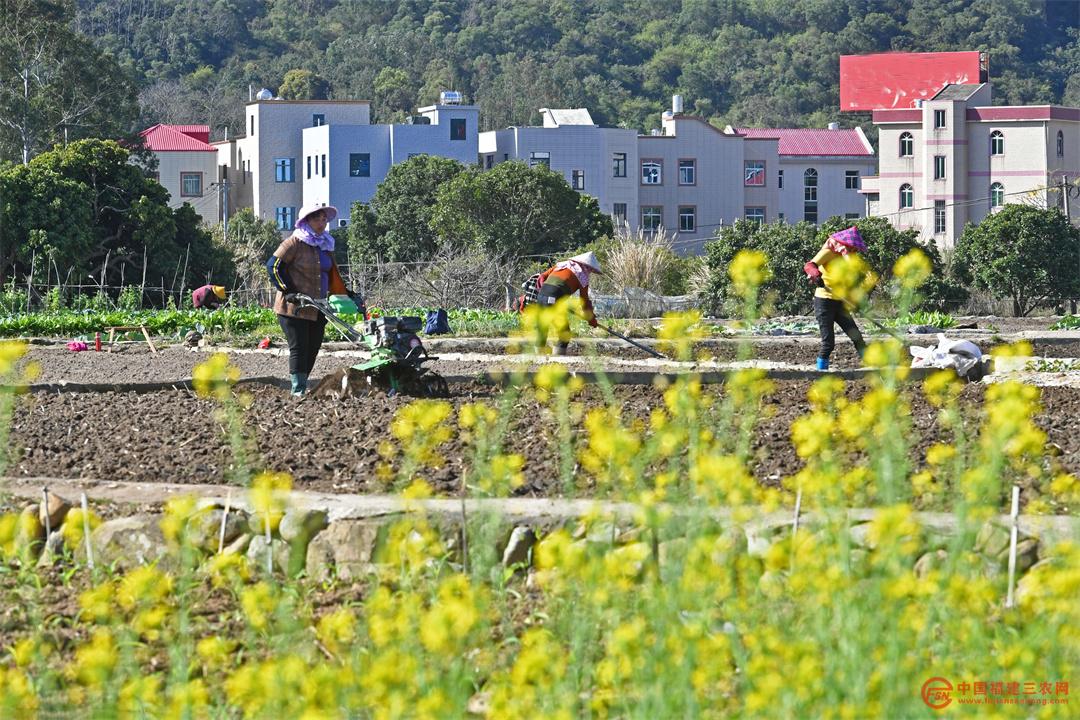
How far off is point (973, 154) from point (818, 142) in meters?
17.5

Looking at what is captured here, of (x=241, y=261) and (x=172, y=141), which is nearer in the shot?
(x=241, y=261)

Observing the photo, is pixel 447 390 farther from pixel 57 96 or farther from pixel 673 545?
pixel 57 96

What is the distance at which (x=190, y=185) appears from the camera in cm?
8388

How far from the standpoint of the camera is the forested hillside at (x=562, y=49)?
10638 cm

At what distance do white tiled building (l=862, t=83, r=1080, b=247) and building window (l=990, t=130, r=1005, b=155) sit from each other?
4 centimetres

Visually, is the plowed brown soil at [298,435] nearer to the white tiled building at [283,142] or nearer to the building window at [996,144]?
the building window at [996,144]

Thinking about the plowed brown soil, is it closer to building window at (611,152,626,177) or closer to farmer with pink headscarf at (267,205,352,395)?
farmer with pink headscarf at (267,205,352,395)

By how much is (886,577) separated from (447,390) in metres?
7.67

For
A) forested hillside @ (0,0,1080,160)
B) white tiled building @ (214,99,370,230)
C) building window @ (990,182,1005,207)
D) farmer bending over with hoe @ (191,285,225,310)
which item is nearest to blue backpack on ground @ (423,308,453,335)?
farmer bending over with hoe @ (191,285,225,310)

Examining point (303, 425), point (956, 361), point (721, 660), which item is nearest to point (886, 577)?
point (721, 660)

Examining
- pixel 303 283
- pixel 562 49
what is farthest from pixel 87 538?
pixel 562 49

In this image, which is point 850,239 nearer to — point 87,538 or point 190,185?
point 87,538

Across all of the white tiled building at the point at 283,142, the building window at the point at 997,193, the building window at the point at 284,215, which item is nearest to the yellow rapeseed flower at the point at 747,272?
the building window at the point at 997,193

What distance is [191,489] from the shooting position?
712cm
